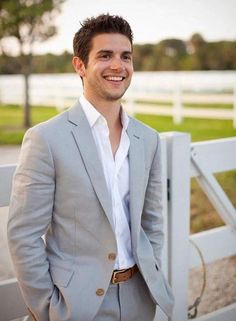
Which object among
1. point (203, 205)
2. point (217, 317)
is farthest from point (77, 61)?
point (203, 205)

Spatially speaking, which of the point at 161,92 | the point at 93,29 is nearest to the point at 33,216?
the point at 93,29

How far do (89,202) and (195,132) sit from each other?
8242 mm

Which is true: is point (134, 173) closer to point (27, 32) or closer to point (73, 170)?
point (73, 170)

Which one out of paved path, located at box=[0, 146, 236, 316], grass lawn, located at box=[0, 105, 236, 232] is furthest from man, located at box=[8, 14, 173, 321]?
grass lawn, located at box=[0, 105, 236, 232]

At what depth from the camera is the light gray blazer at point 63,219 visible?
5.41ft

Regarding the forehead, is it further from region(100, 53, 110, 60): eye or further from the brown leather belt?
the brown leather belt

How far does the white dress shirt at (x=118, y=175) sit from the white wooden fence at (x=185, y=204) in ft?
2.31

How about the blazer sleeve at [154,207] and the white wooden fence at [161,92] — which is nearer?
the blazer sleeve at [154,207]

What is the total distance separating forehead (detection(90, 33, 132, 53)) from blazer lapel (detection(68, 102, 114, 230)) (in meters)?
0.29

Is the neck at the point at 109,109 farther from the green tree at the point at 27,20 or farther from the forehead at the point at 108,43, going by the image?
the green tree at the point at 27,20

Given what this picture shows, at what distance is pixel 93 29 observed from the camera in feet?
5.86

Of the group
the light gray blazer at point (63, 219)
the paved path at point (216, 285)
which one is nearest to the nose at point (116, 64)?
the light gray blazer at point (63, 219)

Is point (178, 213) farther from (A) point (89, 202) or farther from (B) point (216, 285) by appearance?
(B) point (216, 285)

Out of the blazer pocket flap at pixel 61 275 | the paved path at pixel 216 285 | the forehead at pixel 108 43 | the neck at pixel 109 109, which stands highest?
the forehead at pixel 108 43
